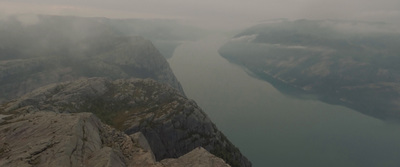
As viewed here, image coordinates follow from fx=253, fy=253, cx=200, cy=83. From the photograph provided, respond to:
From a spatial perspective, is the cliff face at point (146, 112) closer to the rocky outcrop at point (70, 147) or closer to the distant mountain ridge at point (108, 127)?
the distant mountain ridge at point (108, 127)

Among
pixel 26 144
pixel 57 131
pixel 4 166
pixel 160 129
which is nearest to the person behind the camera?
pixel 4 166

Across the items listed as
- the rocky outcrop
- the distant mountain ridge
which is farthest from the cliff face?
the rocky outcrop

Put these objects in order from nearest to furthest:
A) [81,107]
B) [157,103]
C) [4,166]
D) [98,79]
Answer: [4,166] < [81,107] < [157,103] < [98,79]

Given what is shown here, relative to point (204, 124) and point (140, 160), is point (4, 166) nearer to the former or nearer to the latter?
point (140, 160)

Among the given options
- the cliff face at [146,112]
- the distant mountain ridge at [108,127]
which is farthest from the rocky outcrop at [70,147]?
the cliff face at [146,112]

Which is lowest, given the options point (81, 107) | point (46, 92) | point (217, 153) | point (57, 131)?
point (217, 153)

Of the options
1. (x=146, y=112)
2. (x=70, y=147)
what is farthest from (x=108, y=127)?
(x=146, y=112)

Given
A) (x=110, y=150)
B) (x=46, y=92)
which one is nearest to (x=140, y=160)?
(x=110, y=150)
